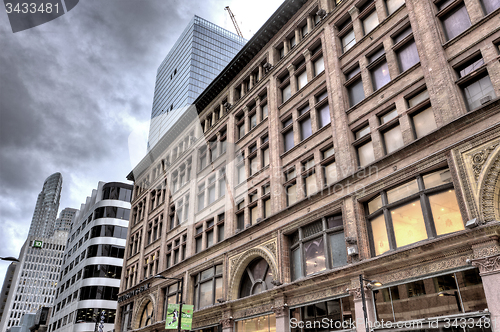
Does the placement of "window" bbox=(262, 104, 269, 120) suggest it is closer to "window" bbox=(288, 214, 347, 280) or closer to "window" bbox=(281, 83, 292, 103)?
"window" bbox=(281, 83, 292, 103)

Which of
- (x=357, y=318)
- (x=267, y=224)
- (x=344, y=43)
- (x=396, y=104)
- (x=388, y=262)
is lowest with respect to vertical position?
(x=357, y=318)

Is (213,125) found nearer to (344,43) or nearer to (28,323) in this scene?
(344,43)

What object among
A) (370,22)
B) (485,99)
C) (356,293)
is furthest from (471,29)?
(356,293)

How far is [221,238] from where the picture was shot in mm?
36125

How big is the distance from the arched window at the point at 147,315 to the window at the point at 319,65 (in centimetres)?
3049

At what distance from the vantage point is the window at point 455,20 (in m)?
21.2

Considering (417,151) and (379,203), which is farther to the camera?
(379,203)

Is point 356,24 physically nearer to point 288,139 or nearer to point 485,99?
point 288,139

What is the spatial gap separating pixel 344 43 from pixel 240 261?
59.9ft

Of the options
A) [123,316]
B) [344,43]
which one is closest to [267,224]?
[344,43]

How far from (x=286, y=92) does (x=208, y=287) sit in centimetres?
1828

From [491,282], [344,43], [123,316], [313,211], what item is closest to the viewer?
[491,282]

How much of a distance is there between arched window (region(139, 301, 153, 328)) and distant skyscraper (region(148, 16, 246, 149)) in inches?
2699

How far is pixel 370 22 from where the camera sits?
90.8 feet
